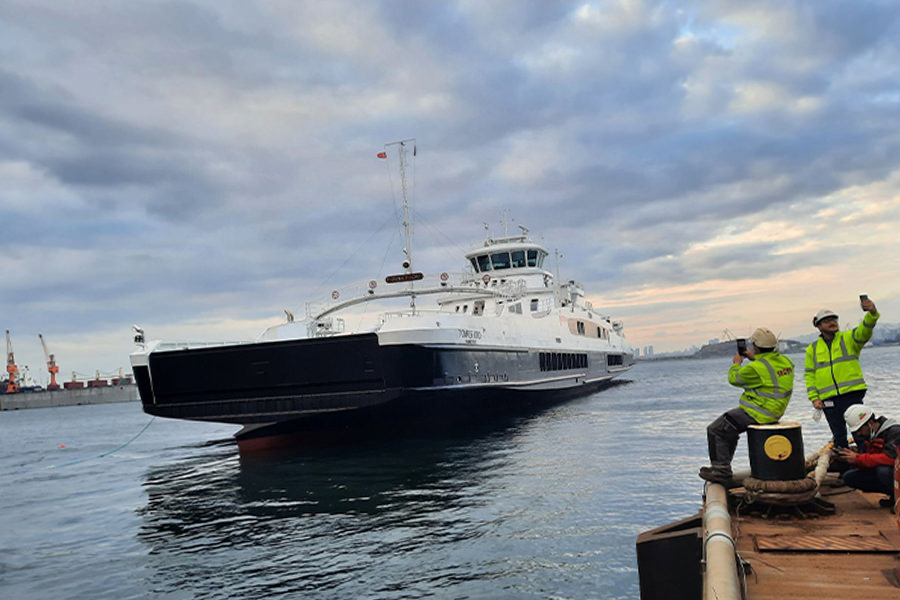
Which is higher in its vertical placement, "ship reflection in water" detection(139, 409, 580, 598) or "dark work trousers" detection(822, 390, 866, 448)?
"dark work trousers" detection(822, 390, 866, 448)

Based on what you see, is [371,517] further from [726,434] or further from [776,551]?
[776,551]

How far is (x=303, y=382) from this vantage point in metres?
17.5

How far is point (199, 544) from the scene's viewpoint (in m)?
9.80

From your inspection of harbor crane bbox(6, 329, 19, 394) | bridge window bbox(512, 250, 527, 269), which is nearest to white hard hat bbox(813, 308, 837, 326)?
bridge window bbox(512, 250, 527, 269)

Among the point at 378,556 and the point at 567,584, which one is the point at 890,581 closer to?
the point at 567,584

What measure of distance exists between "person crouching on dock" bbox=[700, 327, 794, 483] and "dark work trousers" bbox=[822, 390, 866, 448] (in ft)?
4.36

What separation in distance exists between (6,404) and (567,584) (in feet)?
482

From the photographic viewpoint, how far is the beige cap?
6.07m

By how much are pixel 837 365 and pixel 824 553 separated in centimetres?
315

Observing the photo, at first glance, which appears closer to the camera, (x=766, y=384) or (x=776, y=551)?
(x=776, y=551)

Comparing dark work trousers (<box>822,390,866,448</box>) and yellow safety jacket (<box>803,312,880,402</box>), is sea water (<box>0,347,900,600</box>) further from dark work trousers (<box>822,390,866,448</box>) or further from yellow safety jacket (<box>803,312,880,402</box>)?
yellow safety jacket (<box>803,312,880,402</box>)

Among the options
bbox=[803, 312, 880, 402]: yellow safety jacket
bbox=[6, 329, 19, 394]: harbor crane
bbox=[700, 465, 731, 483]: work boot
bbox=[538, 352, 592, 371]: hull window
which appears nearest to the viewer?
bbox=[700, 465, 731, 483]: work boot

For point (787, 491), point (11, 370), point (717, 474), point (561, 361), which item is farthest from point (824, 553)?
point (11, 370)

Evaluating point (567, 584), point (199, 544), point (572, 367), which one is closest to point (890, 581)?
point (567, 584)
